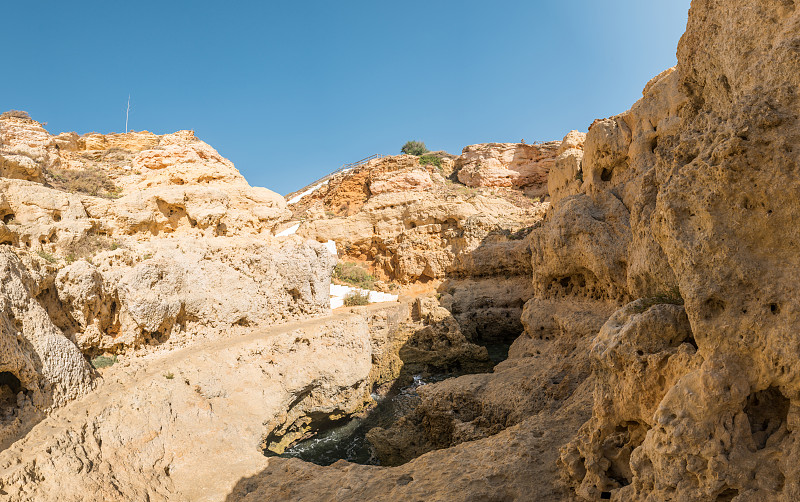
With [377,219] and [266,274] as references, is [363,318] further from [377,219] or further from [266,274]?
[377,219]

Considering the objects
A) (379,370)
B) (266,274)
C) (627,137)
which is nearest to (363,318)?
(379,370)

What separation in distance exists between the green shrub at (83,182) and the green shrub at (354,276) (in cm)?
971

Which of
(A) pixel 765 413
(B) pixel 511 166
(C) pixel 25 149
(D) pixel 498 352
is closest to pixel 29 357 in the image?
(A) pixel 765 413

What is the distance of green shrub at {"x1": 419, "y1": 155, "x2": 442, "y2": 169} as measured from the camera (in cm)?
3241

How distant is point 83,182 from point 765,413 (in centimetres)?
1737

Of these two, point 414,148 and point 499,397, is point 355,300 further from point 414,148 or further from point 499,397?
point 414,148

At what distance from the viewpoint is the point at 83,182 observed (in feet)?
44.5

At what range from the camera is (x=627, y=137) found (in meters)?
10.4

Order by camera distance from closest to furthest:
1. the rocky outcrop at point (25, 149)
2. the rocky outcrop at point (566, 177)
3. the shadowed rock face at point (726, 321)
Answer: the shadowed rock face at point (726, 321) < the rocky outcrop at point (25, 149) < the rocky outcrop at point (566, 177)

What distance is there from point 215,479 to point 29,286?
496cm

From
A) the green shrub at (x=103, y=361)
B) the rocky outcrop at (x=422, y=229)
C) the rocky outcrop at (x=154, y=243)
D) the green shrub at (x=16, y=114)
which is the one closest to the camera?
the green shrub at (x=103, y=361)

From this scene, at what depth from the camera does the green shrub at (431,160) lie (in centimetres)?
3241

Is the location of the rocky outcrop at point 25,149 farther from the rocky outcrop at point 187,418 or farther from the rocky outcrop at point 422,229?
the rocky outcrop at point 422,229

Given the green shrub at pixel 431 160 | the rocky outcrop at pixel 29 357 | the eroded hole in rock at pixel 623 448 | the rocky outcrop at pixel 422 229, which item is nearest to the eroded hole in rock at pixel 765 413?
the eroded hole in rock at pixel 623 448
